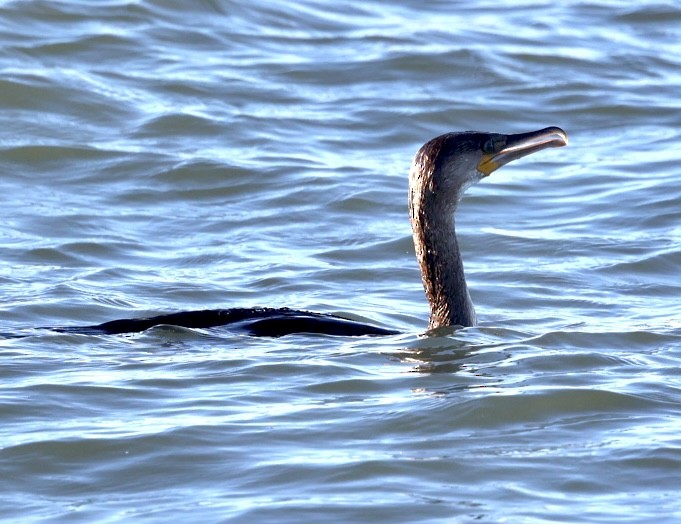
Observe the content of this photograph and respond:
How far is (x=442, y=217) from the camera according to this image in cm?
725

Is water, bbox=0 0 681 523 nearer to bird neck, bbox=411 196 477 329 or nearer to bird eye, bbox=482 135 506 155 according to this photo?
bird neck, bbox=411 196 477 329

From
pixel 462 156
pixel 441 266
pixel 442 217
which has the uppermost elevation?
pixel 462 156

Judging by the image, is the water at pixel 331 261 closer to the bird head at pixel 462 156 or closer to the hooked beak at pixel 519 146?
the bird head at pixel 462 156

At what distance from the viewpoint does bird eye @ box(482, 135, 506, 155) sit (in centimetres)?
724

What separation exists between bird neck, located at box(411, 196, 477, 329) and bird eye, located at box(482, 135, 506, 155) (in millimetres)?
329

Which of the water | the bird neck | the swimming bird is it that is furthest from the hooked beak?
the water

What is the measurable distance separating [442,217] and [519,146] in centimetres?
50

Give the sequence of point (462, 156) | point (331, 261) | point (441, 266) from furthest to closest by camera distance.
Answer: point (331, 261) → point (441, 266) → point (462, 156)

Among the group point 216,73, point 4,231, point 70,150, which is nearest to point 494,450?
point 4,231

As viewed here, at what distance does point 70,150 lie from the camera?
11648 millimetres

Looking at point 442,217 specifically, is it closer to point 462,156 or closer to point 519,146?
point 462,156

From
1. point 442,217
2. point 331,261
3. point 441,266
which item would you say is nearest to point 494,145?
point 442,217

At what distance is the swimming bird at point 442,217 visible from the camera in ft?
23.1

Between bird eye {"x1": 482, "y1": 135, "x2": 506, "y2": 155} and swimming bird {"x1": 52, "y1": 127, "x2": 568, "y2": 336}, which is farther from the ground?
bird eye {"x1": 482, "y1": 135, "x2": 506, "y2": 155}
